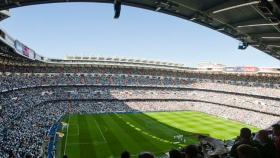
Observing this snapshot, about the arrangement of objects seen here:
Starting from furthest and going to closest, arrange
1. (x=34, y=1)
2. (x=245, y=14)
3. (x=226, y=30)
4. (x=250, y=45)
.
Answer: (x=250, y=45) → (x=226, y=30) → (x=245, y=14) → (x=34, y=1)

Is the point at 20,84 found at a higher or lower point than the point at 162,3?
lower

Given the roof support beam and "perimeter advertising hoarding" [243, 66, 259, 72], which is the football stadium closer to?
the roof support beam

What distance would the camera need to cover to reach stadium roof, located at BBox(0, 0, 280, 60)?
9867mm

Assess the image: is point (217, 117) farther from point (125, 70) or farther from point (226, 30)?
point (226, 30)

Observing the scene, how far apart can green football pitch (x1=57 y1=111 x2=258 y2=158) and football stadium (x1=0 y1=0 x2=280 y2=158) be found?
121 millimetres

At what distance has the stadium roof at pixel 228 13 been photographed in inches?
388

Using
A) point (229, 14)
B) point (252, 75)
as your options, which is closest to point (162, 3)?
point (229, 14)

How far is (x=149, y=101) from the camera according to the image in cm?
7062

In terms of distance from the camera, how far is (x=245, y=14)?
11.2 meters

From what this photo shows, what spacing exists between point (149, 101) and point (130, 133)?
3047 centimetres

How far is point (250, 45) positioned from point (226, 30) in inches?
105

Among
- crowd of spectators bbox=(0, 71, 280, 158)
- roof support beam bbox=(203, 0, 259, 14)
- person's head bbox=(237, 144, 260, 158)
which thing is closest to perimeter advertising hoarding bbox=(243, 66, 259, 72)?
crowd of spectators bbox=(0, 71, 280, 158)

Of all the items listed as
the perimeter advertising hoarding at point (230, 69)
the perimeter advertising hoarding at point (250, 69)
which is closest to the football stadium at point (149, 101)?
the perimeter advertising hoarding at point (230, 69)

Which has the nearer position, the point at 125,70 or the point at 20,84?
the point at 20,84
